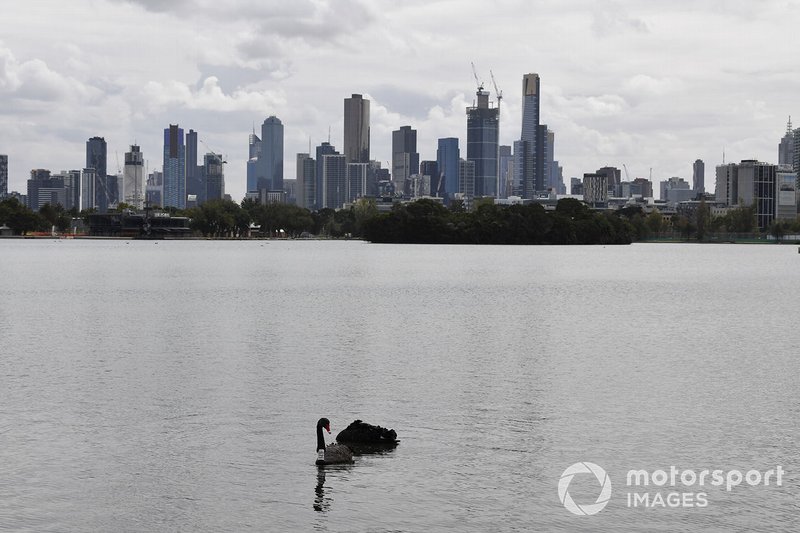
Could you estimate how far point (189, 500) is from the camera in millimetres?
32031

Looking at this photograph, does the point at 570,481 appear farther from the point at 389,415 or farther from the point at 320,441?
the point at 389,415

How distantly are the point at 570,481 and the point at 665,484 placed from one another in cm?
294

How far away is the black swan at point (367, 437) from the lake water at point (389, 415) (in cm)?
65

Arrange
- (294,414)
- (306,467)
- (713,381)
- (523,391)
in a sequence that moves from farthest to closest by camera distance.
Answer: (713,381) → (523,391) → (294,414) → (306,467)

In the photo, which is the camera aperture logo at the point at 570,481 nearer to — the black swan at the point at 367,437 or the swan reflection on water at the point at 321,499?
the black swan at the point at 367,437

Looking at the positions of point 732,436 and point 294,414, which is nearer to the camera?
point 732,436

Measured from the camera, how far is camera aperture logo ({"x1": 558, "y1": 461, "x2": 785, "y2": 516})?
31812 millimetres

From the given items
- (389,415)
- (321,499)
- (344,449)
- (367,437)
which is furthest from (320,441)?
(389,415)

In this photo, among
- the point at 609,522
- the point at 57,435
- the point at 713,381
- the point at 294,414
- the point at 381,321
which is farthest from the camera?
the point at 381,321

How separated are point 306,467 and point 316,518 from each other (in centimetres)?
540

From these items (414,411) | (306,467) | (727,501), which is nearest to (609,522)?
(727,501)

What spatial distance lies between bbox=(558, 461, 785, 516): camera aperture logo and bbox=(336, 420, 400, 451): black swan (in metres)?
6.61

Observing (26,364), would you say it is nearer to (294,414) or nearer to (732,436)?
(294,414)

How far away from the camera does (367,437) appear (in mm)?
38188
